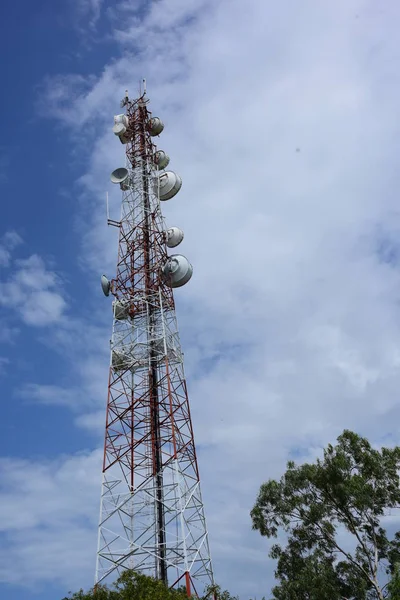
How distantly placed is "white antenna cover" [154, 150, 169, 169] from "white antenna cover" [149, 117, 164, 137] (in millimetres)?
1864

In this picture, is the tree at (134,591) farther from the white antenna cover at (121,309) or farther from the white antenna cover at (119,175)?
the white antenna cover at (119,175)

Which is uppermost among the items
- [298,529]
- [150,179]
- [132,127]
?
[132,127]

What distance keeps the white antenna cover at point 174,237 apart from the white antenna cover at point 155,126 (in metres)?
7.92

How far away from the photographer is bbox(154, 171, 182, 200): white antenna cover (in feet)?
116

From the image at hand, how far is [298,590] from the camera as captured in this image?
28.1 m

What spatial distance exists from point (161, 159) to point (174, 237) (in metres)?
6.13

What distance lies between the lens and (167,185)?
35281 millimetres

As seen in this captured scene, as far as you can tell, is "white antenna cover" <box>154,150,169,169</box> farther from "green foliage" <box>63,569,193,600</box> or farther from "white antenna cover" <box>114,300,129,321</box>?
"green foliage" <box>63,569,193,600</box>

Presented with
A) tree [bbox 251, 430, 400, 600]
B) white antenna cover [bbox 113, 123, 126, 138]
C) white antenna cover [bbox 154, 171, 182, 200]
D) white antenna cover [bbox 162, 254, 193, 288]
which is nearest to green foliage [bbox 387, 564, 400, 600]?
tree [bbox 251, 430, 400, 600]

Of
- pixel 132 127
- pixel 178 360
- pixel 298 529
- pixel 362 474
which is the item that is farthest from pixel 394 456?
pixel 132 127

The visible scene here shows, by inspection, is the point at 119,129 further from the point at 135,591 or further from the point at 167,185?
the point at 135,591

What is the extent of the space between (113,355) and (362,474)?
15.1m

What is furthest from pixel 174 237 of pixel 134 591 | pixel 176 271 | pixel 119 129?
pixel 134 591

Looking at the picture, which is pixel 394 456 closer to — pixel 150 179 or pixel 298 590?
pixel 298 590
